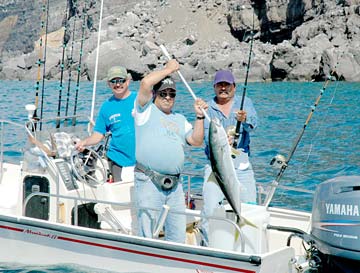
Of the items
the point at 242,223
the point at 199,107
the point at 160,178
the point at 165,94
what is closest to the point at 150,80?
the point at 165,94

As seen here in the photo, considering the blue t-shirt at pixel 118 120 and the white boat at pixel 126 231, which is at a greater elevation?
the blue t-shirt at pixel 118 120

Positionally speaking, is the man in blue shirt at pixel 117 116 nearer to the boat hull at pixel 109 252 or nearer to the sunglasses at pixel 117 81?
the sunglasses at pixel 117 81

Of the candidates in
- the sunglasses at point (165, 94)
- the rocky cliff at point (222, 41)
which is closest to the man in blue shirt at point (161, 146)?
the sunglasses at point (165, 94)

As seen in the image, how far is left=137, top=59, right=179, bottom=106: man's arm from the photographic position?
18.0ft

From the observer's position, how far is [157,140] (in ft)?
18.8

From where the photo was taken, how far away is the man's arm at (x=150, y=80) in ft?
18.0

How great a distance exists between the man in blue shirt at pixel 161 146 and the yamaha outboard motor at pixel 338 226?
117 cm

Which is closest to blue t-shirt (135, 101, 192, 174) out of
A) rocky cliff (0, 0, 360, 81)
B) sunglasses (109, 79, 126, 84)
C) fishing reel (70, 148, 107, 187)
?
sunglasses (109, 79, 126, 84)

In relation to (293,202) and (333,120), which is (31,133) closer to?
(293,202)

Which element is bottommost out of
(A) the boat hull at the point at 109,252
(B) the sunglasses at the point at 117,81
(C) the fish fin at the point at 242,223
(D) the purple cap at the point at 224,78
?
(A) the boat hull at the point at 109,252

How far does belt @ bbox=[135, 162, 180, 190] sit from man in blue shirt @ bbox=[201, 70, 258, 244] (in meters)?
0.36

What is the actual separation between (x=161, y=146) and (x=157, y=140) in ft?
0.20

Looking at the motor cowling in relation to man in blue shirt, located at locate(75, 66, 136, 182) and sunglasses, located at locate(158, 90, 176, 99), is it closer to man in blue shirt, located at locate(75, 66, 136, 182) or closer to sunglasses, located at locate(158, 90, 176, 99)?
sunglasses, located at locate(158, 90, 176, 99)

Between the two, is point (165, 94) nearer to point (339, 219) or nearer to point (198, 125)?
point (198, 125)
